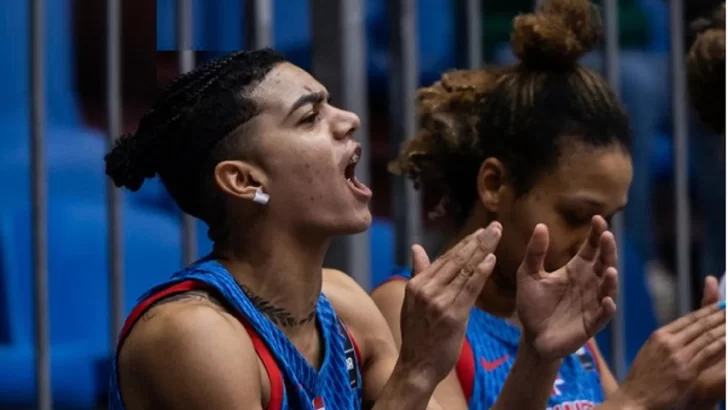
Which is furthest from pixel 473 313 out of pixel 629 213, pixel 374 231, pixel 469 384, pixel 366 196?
pixel 629 213

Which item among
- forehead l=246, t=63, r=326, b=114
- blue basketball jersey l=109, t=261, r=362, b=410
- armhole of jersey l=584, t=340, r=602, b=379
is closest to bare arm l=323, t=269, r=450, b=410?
blue basketball jersey l=109, t=261, r=362, b=410

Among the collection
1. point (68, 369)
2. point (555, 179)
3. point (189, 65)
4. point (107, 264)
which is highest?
point (189, 65)

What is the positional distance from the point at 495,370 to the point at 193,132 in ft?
2.69

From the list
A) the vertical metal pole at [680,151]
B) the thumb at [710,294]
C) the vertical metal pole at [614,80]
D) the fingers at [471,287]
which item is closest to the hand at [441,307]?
the fingers at [471,287]

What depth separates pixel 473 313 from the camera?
3.03 m

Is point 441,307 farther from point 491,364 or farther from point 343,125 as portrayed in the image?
point 491,364

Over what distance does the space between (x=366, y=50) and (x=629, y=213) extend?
0.98 metres

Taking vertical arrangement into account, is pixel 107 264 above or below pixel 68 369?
above

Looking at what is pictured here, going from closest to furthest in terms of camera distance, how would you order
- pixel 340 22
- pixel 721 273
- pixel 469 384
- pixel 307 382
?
pixel 307 382
pixel 469 384
pixel 340 22
pixel 721 273

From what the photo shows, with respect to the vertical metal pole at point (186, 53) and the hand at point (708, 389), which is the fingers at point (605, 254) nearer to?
the hand at point (708, 389)

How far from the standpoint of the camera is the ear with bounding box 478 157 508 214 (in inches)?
118

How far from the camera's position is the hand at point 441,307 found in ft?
7.82

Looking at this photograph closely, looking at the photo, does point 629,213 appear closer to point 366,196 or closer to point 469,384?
point 469,384

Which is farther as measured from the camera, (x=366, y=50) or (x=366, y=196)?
(x=366, y=50)
